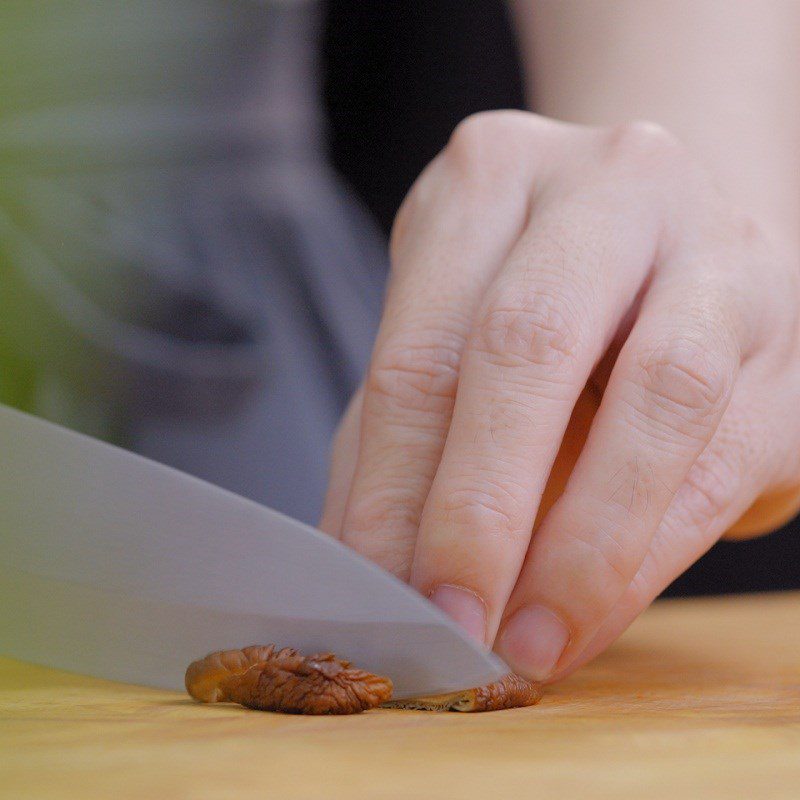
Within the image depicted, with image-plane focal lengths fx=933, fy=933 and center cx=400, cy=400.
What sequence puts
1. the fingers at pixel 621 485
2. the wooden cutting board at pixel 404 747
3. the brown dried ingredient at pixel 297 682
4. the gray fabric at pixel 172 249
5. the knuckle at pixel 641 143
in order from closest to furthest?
the wooden cutting board at pixel 404 747, the brown dried ingredient at pixel 297 682, the fingers at pixel 621 485, the knuckle at pixel 641 143, the gray fabric at pixel 172 249

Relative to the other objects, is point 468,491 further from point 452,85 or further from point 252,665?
point 452,85

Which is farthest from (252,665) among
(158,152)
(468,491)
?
(158,152)

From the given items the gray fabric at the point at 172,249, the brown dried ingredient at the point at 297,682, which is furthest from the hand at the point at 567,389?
the gray fabric at the point at 172,249

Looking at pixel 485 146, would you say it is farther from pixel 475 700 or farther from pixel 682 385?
pixel 475 700

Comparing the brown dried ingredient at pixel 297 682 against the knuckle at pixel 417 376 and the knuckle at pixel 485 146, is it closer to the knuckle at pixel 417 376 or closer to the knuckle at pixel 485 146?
the knuckle at pixel 417 376

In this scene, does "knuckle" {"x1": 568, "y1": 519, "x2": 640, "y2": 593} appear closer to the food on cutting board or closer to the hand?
the hand

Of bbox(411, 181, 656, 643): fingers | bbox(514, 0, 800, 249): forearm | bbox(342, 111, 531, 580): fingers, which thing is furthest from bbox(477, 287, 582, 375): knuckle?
bbox(514, 0, 800, 249): forearm
